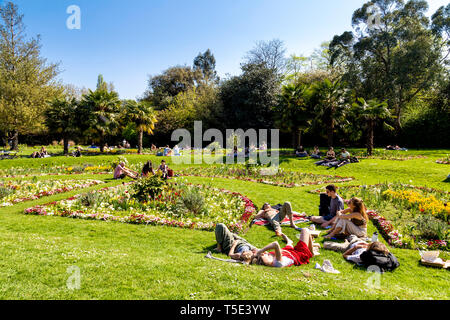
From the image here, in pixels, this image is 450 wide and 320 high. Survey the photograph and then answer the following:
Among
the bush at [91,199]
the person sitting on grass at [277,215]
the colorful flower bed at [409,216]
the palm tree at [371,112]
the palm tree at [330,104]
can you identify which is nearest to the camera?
the colorful flower bed at [409,216]

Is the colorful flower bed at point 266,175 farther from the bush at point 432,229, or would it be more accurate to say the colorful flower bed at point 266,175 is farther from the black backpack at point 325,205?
the bush at point 432,229

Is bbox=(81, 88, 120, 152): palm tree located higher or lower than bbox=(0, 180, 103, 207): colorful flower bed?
higher

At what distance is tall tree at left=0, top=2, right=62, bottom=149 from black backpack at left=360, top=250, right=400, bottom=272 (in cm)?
3377

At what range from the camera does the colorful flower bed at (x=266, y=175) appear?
1420 centimetres

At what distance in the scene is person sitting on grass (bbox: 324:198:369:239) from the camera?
6.72 m

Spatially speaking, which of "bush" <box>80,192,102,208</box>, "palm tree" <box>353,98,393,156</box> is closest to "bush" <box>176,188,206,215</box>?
"bush" <box>80,192,102,208</box>

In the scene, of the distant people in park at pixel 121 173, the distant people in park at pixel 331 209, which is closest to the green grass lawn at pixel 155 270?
the distant people in park at pixel 331 209

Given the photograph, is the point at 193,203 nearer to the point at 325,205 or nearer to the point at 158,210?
the point at 158,210

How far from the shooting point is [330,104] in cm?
2230

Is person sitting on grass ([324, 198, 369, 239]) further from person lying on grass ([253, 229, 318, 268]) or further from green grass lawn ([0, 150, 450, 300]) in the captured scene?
person lying on grass ([253, 229, 318, 268])

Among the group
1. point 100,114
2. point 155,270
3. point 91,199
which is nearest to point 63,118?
point 100,114

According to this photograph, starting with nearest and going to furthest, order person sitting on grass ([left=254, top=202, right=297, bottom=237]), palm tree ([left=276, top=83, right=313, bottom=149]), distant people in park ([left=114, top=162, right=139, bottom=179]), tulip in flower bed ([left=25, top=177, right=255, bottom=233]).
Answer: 1. person sitting on grass ([left=254, top=202, right=297, bottom=237])
2. tulip in flower bed ([left=25, top=177, right=255, bottom=233])
3. distant people in park ([left=114, top=162, right=139, bottom=179])
4. palm tree ([left=276, top=83, right=313, bottom=149])

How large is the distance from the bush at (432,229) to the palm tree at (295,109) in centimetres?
1759
